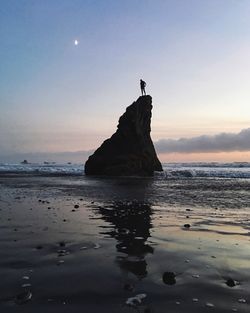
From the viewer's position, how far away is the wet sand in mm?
4875

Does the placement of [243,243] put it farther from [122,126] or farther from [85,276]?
[122,126]

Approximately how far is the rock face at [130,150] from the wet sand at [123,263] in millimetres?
37296

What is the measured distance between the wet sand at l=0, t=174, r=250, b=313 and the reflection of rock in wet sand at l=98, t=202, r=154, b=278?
0.08 feet

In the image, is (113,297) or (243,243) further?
(243,243)

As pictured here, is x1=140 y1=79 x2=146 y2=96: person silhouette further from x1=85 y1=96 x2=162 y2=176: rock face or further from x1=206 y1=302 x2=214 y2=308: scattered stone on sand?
x1=206 y1=302 x2=214 y2=308: scattered stone on sand

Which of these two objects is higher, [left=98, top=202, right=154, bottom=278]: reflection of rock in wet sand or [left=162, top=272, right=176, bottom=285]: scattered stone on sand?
[left=162, top=272, right=176, bottom=285]: scattered stone on sand

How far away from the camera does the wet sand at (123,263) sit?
192 inches

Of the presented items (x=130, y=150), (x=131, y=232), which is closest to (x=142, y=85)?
(x=130, y=150)

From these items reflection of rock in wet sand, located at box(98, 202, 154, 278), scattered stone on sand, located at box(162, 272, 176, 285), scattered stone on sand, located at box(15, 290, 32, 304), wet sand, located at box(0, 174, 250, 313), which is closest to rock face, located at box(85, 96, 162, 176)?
reflection of rock in wet sand, located at box(98, 202, 154, 278)

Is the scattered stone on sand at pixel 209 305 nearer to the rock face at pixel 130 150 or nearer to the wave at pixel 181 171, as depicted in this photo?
the wave at pixel 181 171

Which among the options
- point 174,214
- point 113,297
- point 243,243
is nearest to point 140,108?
point 174,214

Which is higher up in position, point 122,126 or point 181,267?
point 122,126

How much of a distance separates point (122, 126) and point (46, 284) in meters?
49.8

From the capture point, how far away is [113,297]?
16.5 ft
